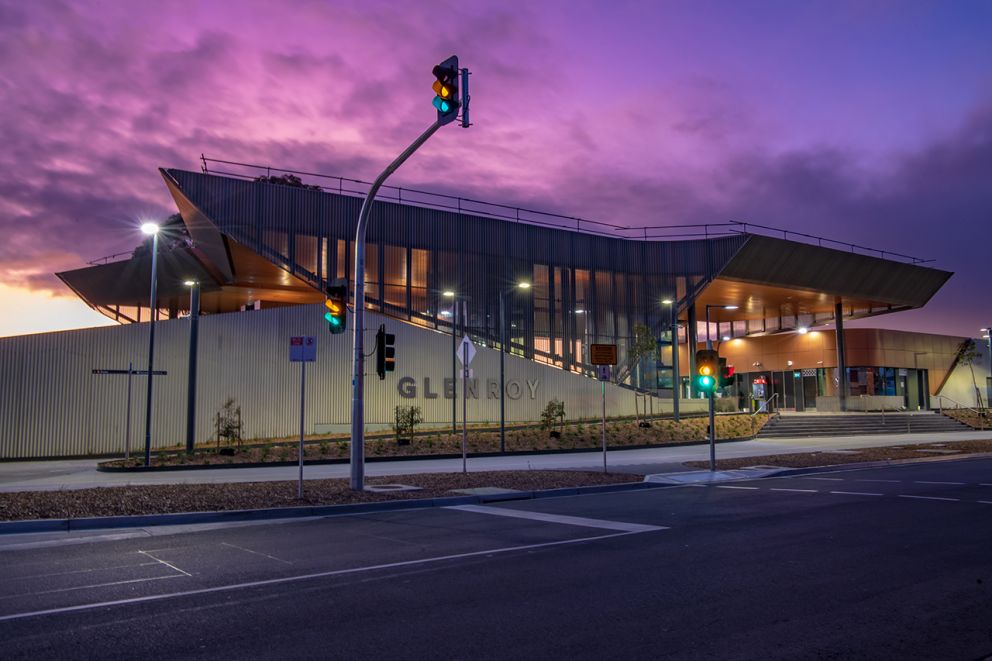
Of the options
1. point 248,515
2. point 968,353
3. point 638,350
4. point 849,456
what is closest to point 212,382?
point 248,515

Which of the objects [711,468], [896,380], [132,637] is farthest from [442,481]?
[896,380]

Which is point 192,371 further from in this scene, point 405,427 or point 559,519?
point 559,519

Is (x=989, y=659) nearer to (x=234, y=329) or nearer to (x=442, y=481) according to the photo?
(x=442, y=481)

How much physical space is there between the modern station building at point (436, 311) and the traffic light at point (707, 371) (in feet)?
47.8

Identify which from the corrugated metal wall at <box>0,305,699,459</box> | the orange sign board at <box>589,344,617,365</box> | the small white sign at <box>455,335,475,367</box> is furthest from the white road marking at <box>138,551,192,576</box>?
the corrugated metal wall at <box>0,305,699,459</box>

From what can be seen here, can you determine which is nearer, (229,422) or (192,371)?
(192,371)

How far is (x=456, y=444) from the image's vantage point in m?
29.6

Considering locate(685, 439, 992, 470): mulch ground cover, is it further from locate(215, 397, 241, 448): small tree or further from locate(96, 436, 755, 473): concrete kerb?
locate(215, 397, 241, 448): small tree

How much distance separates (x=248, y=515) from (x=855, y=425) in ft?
133

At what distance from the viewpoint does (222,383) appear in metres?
31.1

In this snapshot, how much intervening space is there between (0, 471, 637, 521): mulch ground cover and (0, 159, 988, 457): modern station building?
413 inches

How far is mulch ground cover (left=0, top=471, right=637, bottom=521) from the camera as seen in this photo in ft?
41.5

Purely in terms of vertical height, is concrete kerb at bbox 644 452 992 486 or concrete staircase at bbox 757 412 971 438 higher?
concrete staircase at bbox 757 412 971 438

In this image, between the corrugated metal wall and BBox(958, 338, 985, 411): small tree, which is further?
BBox(958, 338, 985, 411): small tree
